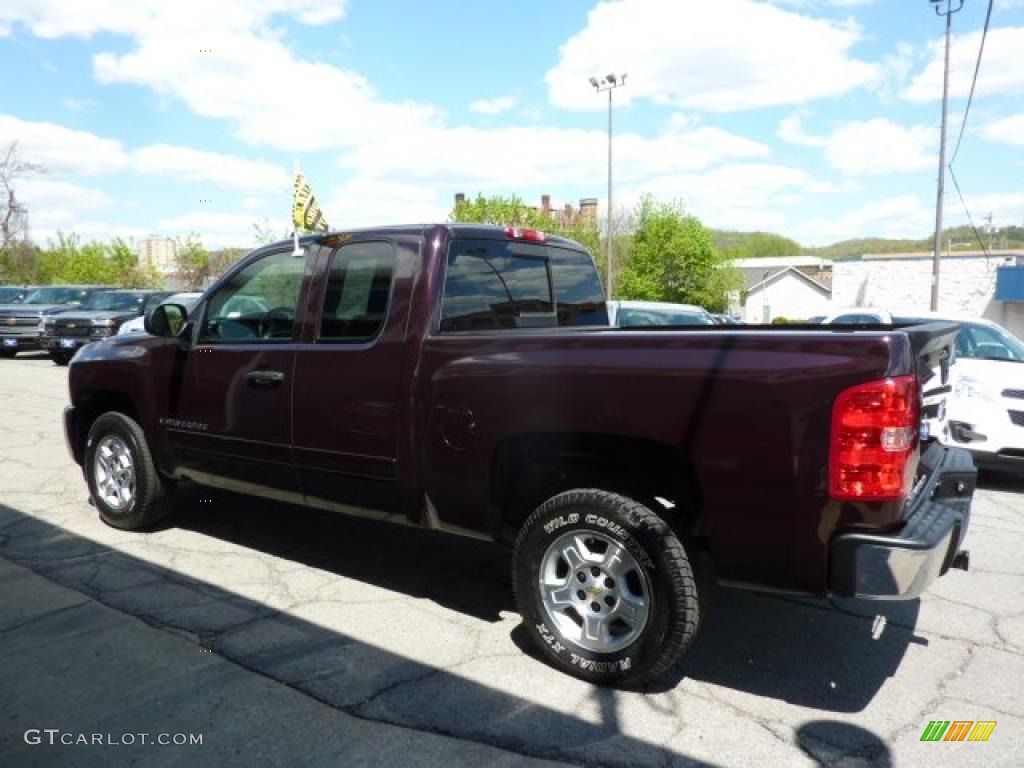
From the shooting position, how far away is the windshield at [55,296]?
23.9 meters

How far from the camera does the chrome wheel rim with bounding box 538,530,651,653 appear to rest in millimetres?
3301

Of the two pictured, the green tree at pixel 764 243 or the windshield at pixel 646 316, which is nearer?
the windshield at pixel 646 316

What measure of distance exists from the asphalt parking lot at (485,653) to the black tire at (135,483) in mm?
145

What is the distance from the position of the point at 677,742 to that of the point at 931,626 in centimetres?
185

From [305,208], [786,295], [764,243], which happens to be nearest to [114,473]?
[305,208]

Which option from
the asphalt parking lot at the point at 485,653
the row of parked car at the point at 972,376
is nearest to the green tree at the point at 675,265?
the row of parked car at the point at 972,376

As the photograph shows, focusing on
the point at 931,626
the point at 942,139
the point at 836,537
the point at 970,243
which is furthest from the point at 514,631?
the point at 970,243

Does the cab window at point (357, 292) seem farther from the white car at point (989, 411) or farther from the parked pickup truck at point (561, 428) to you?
the white car at point (989, 411)

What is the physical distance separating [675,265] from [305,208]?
4499 centimetres

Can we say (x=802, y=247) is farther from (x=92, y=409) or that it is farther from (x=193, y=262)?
(x=92, y=409)

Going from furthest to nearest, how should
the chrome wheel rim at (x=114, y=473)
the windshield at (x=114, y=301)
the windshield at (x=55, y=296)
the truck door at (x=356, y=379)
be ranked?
the windshield at (x=55, y=296), the windshield at (x=114, y=301), the chrome wheel rim at (x=114, y=473), the truck door at (x=356, y=379)

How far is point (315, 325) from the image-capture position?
4.26 metres

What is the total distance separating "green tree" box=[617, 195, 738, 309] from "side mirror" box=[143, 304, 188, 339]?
4404 centimetres

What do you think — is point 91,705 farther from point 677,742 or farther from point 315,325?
point 677,742
